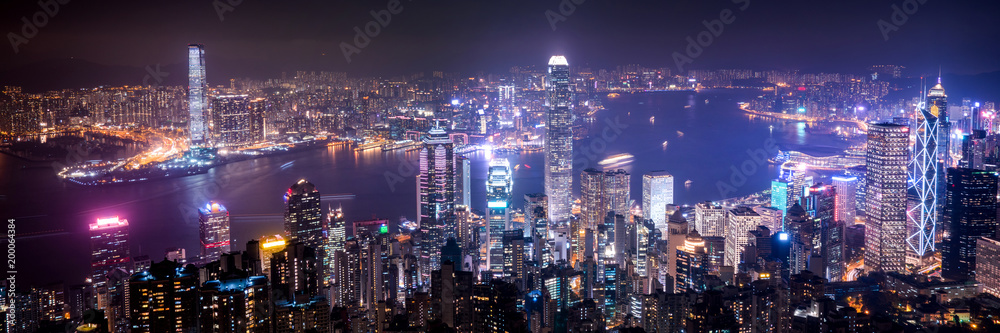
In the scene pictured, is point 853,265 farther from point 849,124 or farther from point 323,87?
point 323,87

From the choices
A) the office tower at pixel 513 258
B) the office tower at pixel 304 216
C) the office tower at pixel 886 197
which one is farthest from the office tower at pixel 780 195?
the office tower at pixel 304 216

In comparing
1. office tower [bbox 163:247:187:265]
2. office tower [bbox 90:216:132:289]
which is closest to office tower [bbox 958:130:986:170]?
office tower [bbox 163:247:187:265]

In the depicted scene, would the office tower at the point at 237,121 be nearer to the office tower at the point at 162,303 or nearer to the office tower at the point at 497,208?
the office tower at the point at 497,208

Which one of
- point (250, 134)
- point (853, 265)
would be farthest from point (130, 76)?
point (853, 265)

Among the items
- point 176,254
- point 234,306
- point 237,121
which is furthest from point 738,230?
point 237,121

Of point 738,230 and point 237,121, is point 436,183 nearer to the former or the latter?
point 738,230

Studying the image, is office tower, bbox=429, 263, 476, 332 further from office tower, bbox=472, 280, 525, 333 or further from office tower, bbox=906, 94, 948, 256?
office tower, bbox=906, 94, 948, 256
